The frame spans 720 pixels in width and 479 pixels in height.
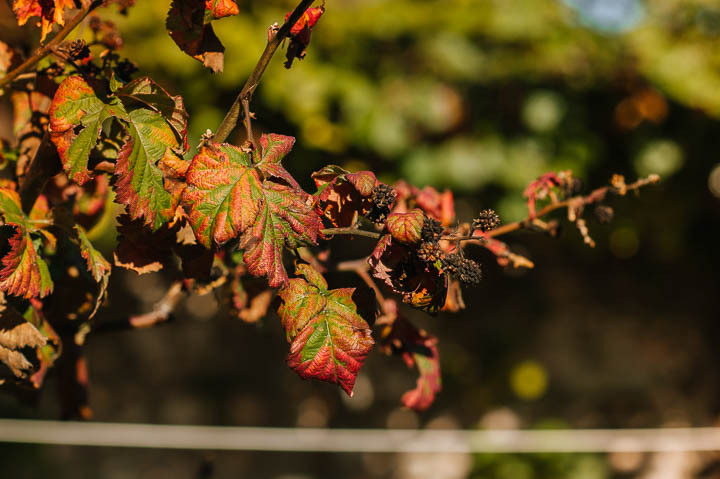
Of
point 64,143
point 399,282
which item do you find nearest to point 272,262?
point 399,282

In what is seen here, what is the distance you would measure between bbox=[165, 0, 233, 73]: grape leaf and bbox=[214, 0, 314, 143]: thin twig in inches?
2.7

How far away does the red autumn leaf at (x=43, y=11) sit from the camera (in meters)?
0.78

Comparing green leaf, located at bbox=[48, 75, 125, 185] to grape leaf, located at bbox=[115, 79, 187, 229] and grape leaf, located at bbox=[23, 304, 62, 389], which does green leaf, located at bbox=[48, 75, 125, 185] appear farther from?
grape leaf, located at bbox=[23, 304, 62, 389]

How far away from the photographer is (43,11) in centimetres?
79

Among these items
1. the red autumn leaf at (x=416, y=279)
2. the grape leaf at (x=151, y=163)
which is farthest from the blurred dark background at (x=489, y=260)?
the red autumn leaf at (x=416, y=279)

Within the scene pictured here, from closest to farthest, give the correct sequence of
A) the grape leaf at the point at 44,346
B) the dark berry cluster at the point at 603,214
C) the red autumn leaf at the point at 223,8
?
the red autumn leaf at the point at 223,8 < the grape leaf at the point at 44,346 < the dark berry cluster at the point at 603,214

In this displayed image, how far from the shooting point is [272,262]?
670mm

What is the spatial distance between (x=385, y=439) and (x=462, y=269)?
9.21ft

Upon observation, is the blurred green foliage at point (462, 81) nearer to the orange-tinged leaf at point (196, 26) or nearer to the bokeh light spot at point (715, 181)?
the bokeh light spot at point (715, 181)

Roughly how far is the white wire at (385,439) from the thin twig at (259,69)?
260 centimetres

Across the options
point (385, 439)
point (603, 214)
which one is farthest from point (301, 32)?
point (385, 439)

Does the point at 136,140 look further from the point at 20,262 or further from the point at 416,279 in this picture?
the point at 416,279

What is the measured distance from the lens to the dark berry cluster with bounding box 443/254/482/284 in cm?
69

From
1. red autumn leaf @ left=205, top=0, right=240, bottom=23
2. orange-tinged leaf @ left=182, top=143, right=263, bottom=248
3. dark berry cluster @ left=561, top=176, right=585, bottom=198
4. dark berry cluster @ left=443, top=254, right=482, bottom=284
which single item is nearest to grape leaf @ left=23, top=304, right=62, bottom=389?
orange-tinged leaf @ left=182, top=143, right=263, bottom=248
